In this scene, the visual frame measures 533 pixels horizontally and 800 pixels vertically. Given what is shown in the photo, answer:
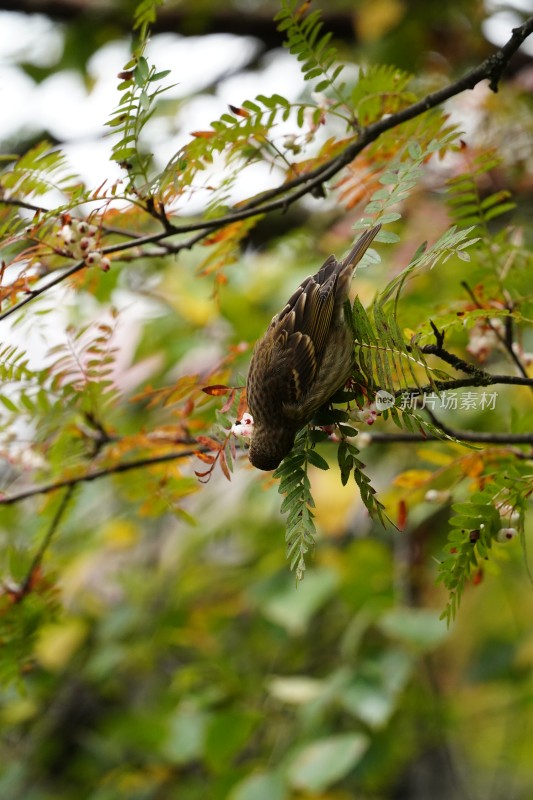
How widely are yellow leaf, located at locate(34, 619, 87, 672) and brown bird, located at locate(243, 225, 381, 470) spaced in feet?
6.30

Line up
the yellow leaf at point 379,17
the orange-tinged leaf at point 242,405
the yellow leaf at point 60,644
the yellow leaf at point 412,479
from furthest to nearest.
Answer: the yellow leaf at point 379,17
the yellow leaf at point 60,644
the yellow leaf at point 412,479
the orange-tinged leaf at point 242,405

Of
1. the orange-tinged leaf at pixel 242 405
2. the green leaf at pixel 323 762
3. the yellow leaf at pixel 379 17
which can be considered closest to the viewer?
the orange-tinged leaf at pixel 242 405

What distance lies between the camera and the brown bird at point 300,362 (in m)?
1.09

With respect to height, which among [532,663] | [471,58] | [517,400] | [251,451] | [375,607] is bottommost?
[532,663]

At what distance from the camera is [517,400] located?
7.63 feet

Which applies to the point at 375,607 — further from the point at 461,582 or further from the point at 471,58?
the point at 471,58

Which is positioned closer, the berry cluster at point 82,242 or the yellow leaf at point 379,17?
the berry cluster at point 82,242

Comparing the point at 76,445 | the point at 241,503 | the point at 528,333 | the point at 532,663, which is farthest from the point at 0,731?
the point at 528,333

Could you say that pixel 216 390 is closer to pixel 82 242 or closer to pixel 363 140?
pixel 82 242

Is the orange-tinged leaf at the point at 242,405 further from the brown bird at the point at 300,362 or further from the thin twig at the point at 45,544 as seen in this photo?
the thin twig at the point at 45,544

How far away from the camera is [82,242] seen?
3.67ft

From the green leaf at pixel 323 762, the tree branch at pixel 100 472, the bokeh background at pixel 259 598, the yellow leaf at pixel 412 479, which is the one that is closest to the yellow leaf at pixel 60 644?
the bokeh background at pixel 259 598

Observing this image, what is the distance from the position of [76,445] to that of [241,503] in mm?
1472

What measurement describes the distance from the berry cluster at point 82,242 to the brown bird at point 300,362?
0.24 metres
